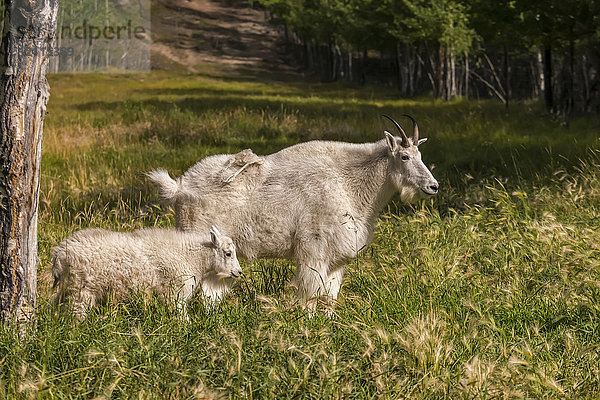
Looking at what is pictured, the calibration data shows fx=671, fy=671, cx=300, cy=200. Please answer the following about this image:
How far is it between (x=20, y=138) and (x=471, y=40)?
114 feet

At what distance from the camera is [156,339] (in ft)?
14.3

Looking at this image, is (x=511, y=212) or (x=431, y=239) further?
(x=511, y=212)

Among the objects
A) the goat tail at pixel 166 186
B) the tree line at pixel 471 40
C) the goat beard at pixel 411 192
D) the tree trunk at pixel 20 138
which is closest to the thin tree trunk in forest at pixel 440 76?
the tree line at pixel 471 40

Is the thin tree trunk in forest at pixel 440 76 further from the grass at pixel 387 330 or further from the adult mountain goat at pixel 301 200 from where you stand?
the adult mountain goat at pixel 301 200

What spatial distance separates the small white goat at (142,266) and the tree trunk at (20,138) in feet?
1.74

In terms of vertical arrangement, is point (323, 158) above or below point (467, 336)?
above

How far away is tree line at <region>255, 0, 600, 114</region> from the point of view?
17781 millimetres

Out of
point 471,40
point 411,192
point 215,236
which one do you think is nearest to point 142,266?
point 215,236

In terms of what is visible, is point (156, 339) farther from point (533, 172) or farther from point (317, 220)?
point (533, 172)

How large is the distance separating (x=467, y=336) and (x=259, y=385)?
4.83 feet

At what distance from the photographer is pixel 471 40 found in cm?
3647

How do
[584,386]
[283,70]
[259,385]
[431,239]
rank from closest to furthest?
[259,385]
[584,386]
[431,239]
[283,70]

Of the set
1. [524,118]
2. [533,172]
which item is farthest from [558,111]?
[533,172]

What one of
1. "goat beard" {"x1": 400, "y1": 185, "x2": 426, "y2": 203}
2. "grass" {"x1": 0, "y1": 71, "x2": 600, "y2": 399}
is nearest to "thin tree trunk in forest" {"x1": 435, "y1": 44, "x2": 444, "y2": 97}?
"grass" {"x1": 0, "y1": 71, "x2": 600, "y2": 399}
